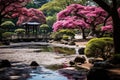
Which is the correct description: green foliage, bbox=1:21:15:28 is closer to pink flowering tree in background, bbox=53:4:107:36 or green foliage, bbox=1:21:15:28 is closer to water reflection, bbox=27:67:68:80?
pink flowering tree in background, bbox=53:4:107:36

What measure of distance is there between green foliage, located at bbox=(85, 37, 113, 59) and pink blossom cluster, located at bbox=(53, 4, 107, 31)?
1998cm

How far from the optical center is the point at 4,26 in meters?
Answer: 61.5

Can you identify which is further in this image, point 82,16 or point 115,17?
point 82,16

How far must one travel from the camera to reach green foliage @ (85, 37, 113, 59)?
18.8m

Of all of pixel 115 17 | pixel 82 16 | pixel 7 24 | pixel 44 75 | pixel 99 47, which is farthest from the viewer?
pixel 7 24

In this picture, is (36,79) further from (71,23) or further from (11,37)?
(11,37)

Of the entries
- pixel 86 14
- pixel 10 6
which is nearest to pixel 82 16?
pixel 86 14

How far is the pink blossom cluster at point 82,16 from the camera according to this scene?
39.7 meters

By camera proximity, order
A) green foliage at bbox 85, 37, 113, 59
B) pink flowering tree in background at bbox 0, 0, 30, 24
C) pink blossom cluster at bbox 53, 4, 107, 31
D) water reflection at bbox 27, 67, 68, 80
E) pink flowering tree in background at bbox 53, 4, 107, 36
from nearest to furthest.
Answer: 1. water reflection at bbox 27, 67, 68, 80
2. green foliage at bbox 85, 37, 113, 59
3. pink flowering tree in background at bbox 0, 0, 30, 24
4. pink flowering tree in background at bbox 53, 4, 107, 36
5. pink blossom cluster at bbox 53, 4, 107, 31

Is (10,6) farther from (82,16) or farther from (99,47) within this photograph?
(99,47)

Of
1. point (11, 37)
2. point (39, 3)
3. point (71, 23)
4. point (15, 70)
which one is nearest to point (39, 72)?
point (15, 70)

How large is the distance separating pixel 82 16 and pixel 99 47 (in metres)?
24.4

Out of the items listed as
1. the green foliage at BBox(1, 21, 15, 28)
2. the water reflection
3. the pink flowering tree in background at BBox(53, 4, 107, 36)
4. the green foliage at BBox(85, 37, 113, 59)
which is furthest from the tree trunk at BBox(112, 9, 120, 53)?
the green foliage at BBox(1, 21, 15, 28)

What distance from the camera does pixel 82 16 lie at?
4284 centimetres
